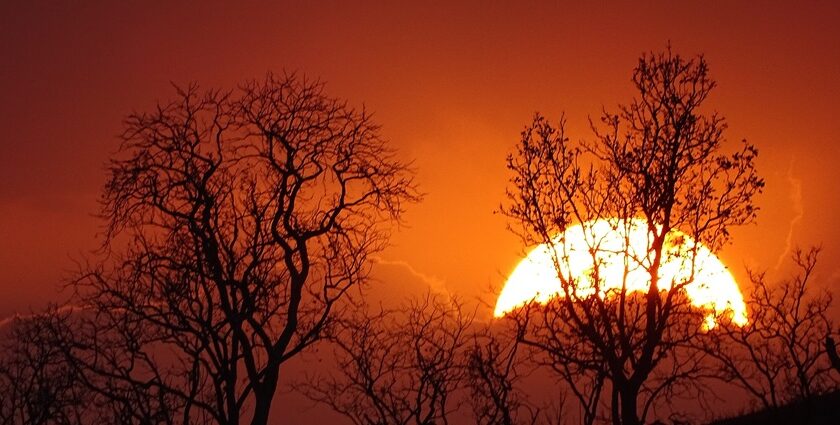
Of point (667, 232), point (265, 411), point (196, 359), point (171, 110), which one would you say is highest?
point (171, 110)

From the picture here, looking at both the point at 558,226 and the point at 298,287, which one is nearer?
the point at 298,287

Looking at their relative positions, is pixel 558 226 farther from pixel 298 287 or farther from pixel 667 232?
pixel 298 287

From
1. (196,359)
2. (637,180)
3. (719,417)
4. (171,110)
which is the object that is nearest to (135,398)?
(196,359)

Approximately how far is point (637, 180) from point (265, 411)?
9840 millimetres

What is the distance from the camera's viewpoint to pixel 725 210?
18.9 metres

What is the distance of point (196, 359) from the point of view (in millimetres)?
20031

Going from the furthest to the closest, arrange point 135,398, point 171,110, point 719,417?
point 719,417
point 135,398
point 171,110

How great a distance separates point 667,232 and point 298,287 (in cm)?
849

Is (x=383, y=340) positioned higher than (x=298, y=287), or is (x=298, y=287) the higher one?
(x=383, y=340)

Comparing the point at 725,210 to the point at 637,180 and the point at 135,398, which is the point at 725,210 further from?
the point at 135,398

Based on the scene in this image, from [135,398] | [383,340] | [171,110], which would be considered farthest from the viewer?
[383,340]

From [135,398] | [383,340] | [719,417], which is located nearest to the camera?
[135,398]

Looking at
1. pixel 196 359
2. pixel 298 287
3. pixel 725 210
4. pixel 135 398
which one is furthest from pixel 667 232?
pixel 135 398

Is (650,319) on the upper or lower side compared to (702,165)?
lower
